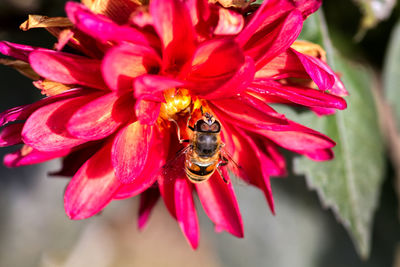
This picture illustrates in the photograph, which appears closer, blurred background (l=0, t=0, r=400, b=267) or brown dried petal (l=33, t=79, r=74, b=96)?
brown dried petal (l=33, t=79, r=74, b=96)

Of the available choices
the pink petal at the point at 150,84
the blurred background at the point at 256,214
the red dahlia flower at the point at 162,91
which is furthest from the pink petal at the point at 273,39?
the blurred background at the point at 256,214

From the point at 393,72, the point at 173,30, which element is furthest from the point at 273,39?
the point at 393,72

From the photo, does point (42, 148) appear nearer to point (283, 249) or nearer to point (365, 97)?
point (365, 97)

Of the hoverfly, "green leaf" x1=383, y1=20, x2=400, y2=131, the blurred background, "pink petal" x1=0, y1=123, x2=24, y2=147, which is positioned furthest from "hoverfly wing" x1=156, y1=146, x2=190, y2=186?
"green leaf" x1=383, y1=20, x2=400, y2=131

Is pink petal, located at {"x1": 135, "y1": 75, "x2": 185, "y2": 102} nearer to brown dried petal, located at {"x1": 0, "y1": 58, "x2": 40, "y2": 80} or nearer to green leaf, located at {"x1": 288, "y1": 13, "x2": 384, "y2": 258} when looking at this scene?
brown dried petal, located at {"x1": 0, "y1": 58, "x2": 40, "y2": 80}

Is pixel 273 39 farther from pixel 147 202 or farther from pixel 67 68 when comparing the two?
pixel 147 202

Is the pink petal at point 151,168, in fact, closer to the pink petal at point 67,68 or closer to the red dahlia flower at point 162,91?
the red dahlia flower at point 162,91

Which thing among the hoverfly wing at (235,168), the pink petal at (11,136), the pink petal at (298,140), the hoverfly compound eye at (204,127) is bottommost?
the hoverfly wing at (235,168)
